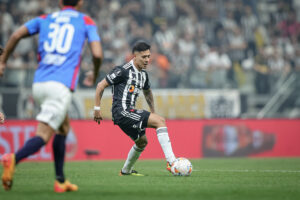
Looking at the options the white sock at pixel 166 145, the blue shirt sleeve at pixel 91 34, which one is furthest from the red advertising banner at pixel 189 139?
the blue shirt sleeve at pixel 91 34

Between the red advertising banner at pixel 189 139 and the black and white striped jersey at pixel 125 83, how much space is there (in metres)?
6.89

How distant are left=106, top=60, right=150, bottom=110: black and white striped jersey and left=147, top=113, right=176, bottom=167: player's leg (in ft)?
2.02

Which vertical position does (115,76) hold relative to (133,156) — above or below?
above

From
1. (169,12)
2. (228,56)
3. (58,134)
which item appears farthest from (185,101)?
(58,134)

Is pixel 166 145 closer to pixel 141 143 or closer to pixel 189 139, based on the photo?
pixel 141 143

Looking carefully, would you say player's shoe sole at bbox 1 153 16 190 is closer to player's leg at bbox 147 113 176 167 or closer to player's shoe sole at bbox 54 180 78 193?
player's shoe sole at bbox 54 180 78 193

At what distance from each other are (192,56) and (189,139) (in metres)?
3.31

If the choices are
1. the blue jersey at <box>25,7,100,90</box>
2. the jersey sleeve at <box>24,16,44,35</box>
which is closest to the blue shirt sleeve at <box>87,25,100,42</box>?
the blue jersey at <box>25,7,100,90</box>

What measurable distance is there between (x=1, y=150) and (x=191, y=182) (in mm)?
9044

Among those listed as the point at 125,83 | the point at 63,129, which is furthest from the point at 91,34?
the point at 125,83

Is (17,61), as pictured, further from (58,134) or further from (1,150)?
(58,134)

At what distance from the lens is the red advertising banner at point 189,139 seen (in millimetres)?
15242

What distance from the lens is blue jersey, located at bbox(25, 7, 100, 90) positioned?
585 cm

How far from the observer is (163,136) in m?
8.25
